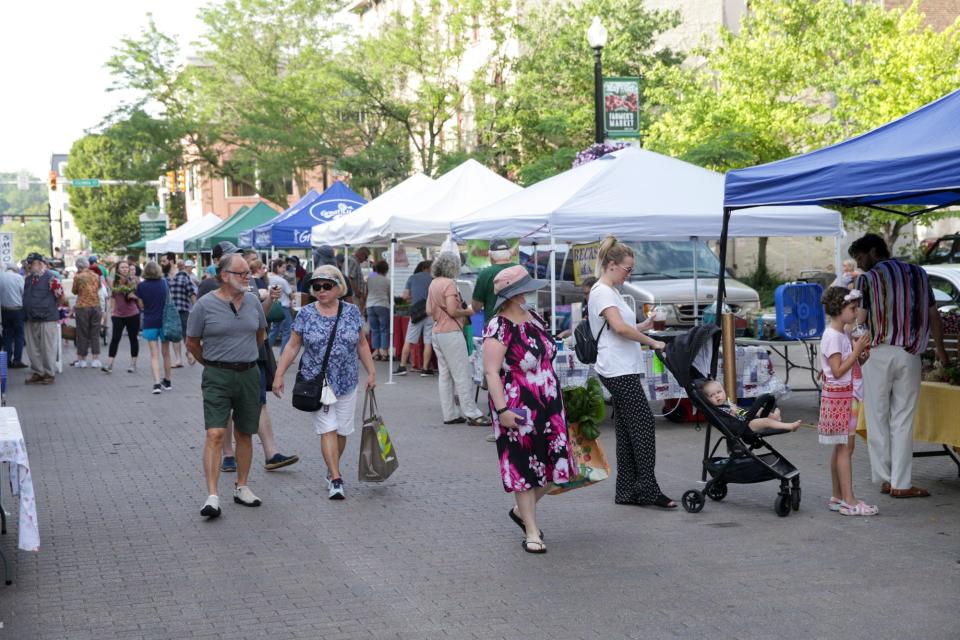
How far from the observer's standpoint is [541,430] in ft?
23.2

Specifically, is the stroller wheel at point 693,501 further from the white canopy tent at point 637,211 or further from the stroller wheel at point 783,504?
the white canopy tent at point 637,211

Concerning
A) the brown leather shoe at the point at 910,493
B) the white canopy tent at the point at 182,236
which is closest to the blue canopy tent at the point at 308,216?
the white canopy tent at the point at 182,236

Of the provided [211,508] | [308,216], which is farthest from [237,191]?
[211,508]

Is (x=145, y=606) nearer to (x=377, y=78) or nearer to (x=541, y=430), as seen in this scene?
(x=541, y=430)

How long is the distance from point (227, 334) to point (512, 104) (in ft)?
92.8

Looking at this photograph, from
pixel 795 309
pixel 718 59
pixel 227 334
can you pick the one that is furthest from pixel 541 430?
pixel 718 59

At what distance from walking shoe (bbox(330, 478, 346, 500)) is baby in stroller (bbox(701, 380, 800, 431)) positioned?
2796mm

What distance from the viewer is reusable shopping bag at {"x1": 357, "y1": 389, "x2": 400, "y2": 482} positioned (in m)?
8.97

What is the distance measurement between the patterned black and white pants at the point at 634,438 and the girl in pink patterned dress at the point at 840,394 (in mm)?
1175

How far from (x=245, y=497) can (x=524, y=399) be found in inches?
108

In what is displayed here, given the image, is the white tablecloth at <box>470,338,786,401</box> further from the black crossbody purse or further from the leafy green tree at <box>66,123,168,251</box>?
the leafy green tree at <box>66,123,168,251</box>

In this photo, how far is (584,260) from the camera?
1399 centimetres

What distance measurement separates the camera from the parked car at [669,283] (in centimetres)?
1620

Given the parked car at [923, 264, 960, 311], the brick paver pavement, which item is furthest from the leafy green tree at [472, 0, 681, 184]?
the brick paver pavement
